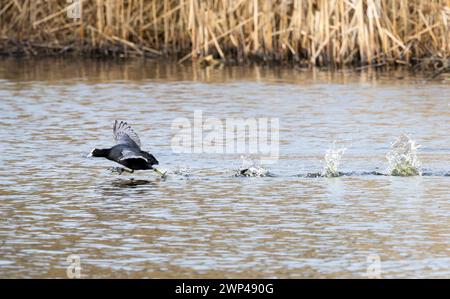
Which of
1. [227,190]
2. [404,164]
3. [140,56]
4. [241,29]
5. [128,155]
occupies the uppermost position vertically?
[241,29]

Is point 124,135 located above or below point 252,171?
above

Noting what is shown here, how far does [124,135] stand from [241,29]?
8.64m

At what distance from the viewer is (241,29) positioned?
19.4 meters

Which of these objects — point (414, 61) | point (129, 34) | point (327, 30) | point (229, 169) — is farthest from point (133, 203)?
point (129, 34)

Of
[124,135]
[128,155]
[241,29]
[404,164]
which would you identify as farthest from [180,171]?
[241,29]

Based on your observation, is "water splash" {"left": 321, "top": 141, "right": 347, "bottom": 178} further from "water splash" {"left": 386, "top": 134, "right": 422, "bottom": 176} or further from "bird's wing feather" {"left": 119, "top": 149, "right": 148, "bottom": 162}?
"bird's wing feather" {"left": 119, "top": 149, "right": 148, "bottom": 162}

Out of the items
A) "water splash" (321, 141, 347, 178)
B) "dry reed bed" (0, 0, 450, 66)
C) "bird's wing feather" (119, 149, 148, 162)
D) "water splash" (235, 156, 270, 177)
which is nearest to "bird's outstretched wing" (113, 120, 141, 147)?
"bird's wing feather" (119, 149, 148, 162)

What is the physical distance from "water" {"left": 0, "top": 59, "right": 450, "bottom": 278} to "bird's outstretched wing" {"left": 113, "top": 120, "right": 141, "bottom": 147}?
29 cm

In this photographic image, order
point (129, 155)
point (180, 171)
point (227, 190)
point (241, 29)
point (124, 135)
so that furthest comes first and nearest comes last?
point (241, 29) < point (124, 135) < point (180, 171) < point (129, 155) < point (227, 190)

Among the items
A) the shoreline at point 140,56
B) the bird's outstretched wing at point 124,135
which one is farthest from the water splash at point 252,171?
the shoreline at point 140,56

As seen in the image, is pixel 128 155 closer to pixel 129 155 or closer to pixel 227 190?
pixel 129 155

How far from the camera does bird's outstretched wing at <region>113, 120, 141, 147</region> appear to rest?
10889 millimetres

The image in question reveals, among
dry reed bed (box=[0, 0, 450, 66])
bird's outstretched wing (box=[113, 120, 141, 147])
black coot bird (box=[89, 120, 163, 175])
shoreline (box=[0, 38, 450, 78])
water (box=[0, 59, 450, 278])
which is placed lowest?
water (box=[0, 59, 450, 278])

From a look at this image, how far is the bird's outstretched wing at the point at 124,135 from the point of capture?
10889 millimetres
